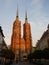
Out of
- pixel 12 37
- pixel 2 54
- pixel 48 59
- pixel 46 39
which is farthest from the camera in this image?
pixel 12 37

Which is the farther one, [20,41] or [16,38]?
[20,41]

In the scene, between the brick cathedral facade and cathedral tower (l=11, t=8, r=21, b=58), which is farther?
the brick cathedral facade

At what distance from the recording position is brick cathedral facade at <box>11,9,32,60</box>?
18690 cm

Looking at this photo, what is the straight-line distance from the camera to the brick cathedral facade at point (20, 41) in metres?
187

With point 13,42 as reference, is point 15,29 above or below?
above

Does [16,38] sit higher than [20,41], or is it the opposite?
[16,38]

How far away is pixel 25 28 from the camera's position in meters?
198

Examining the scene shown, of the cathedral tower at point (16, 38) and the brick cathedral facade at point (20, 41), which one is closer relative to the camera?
the cathedral tower at point (16, 38)

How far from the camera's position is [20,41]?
19288cm

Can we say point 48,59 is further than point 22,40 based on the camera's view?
No

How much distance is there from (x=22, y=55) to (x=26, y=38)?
17.2 meters

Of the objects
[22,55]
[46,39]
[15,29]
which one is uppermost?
[15,29]

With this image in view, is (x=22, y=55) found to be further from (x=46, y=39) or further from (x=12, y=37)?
(x=46, y=39)

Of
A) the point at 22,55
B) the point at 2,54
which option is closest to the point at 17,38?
the point at 22,55
